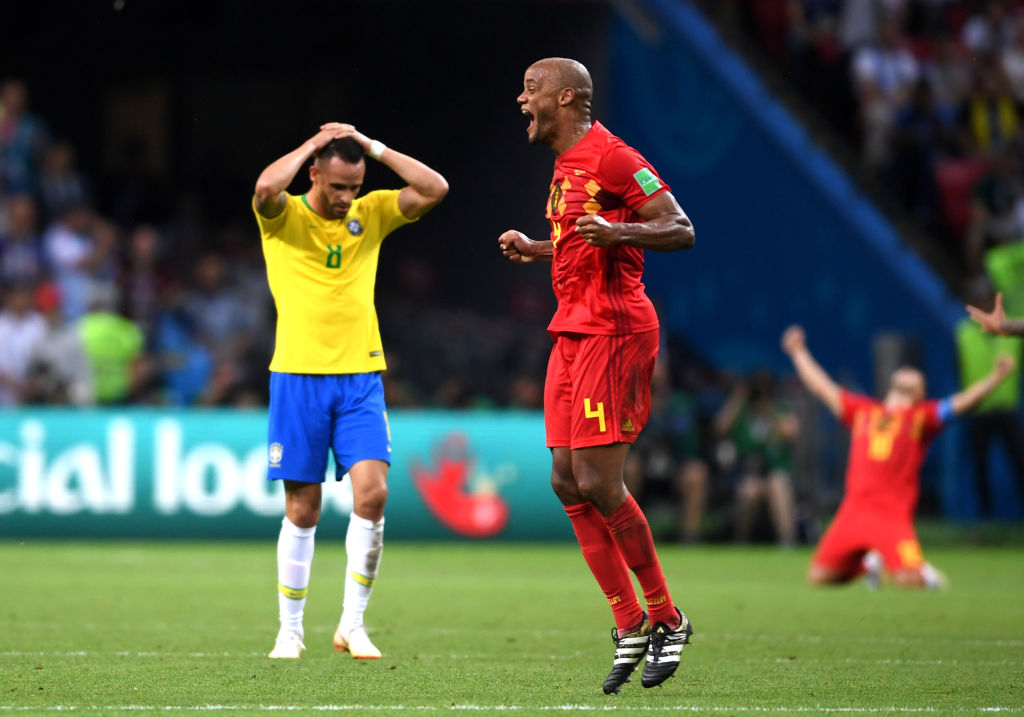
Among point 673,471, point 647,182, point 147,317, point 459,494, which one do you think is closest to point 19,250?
point 147,317

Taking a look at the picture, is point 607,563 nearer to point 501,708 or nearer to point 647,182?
point 501,708

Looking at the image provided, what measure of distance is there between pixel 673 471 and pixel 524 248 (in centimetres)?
1082

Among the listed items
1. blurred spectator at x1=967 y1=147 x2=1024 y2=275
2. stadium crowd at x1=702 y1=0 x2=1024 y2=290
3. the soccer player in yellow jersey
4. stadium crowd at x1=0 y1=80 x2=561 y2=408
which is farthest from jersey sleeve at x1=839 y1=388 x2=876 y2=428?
blurred spectator at x1=967 y1=147 x2=1024 y2=275

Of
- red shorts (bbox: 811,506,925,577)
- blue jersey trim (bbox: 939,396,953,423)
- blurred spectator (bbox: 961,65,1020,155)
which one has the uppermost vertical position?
blurred spectator (bbox: 961,65,1020,155)

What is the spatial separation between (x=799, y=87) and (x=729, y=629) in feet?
44.0

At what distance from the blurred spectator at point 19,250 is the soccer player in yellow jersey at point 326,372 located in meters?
10.8

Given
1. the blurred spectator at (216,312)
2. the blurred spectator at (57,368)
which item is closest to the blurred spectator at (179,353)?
the blurred spectator at (216,312)

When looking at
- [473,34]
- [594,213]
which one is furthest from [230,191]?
[594,213]

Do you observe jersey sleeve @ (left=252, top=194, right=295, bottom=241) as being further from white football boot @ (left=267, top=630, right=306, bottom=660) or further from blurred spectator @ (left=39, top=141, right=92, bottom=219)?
blurred spectator @ (left=39, top=141, right=92, bottom=219)

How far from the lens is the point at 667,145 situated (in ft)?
72.4

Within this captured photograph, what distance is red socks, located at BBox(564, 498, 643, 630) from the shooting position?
7.11m

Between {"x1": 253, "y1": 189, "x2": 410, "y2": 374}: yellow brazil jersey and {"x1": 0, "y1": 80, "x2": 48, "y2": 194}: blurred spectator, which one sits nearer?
{"x1": 253, "y1": 189, "x2": 410, "y2": 374}: yellow brazil jersey

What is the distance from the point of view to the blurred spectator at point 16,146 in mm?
19109

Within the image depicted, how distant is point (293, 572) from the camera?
823cm
